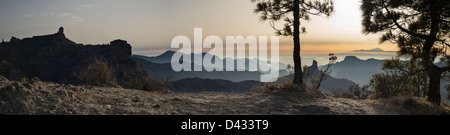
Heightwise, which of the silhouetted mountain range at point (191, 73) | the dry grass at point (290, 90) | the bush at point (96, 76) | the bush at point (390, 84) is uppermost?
the bush at point (96, 76)

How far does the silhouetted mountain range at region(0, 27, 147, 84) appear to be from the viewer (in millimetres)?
82500

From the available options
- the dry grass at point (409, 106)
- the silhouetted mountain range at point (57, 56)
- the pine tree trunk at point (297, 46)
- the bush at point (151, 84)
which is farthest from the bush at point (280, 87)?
the silhouetted mountain range at point (57, 56)

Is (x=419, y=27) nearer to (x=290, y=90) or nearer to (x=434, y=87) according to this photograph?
(x=434, y=87)

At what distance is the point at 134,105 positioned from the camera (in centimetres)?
628

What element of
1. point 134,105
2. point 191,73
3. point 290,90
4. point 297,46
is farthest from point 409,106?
point 191,73

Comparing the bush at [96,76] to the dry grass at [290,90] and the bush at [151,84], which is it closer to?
the bush at [151,84]

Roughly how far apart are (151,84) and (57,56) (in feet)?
300

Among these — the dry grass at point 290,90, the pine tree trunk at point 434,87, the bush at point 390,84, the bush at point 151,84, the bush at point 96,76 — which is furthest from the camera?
the bush at point 390,84

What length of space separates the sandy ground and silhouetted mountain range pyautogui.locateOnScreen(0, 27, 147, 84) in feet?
249

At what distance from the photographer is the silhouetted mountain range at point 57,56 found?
271 ft

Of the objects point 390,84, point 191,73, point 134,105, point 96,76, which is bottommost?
→ point 191,73

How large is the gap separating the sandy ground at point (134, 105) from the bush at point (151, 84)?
336cm

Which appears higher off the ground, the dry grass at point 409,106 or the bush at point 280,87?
the bush at point 280,87

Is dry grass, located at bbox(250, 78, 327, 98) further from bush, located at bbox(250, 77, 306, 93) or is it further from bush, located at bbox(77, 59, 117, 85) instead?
bush, located at bbox(77, 59, 117, 85)
